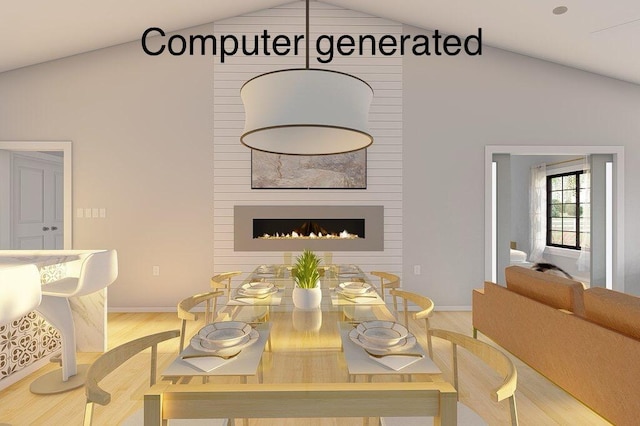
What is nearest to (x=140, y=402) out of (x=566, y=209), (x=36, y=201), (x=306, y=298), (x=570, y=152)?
(x=306, y=298)

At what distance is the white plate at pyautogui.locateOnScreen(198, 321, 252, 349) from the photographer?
1.28m

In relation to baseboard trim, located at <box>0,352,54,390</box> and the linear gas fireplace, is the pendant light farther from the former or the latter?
the linear gas fireplace

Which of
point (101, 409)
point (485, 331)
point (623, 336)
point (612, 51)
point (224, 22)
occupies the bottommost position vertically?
point (101, 409)

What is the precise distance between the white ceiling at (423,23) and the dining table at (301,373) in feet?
11.5

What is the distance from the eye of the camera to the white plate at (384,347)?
4.08 ft

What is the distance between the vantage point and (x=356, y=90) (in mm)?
1558

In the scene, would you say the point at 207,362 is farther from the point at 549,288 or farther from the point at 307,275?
the point at 549,288

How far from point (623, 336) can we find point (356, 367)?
4.94ft

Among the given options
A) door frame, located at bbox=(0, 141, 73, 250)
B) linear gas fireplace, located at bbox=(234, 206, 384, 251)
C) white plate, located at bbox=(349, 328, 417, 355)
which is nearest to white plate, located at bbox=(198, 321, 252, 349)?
white plate, located at bbox=(349, 328, 417, 355)

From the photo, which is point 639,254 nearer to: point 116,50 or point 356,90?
point 356,90

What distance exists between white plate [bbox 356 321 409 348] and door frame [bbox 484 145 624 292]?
139 inches

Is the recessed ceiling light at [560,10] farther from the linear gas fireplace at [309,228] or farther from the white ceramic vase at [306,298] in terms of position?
the white ceramic vase at [306,298]

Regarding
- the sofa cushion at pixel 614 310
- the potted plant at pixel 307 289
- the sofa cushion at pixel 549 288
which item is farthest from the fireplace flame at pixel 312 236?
the sofa cushion at pixel 614 310

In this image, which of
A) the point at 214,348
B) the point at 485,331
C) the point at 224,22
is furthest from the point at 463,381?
the point at 224,22
